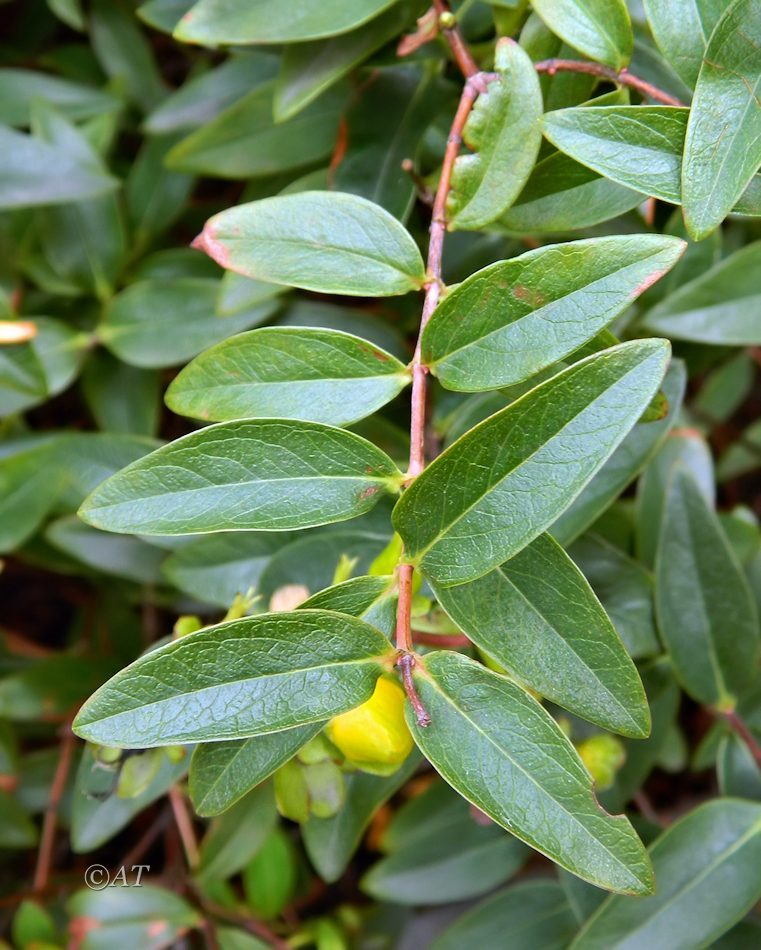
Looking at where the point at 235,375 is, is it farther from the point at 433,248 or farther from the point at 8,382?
the point at 8,382

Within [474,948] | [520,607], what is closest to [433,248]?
[520,607]

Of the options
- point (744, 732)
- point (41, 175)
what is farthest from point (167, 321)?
point (744, 732)

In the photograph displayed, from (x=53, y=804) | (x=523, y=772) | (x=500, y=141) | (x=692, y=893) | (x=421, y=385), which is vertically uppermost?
(x=500, y=141)

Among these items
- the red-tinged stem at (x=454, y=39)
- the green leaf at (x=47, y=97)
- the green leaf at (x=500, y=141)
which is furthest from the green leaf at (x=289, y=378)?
the green leaf at (x=47, y=97)

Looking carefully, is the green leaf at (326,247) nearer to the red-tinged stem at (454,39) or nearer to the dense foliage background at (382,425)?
the dense foliage background at (382,425)

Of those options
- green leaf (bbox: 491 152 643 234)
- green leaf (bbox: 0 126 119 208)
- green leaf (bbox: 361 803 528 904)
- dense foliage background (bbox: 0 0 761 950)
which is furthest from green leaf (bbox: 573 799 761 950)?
green leaf (bbox: 0 126 119 208)

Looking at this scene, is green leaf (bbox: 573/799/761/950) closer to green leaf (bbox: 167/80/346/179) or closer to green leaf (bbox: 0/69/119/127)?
green leaf (bbox: 167/80/346/179)

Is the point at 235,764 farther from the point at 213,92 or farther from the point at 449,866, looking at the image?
the point at 213,92
